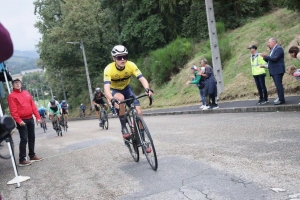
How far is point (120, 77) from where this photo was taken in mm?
6746

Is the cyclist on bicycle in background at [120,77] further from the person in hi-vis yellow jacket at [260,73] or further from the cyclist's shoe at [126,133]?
the person in hi-vis yellow jacket at [260,73]

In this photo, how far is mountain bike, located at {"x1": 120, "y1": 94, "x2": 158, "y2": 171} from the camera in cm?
575

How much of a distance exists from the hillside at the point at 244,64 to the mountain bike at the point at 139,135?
8652 millimetres

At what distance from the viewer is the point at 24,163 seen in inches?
334

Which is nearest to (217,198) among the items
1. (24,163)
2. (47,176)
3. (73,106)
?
(47,176)

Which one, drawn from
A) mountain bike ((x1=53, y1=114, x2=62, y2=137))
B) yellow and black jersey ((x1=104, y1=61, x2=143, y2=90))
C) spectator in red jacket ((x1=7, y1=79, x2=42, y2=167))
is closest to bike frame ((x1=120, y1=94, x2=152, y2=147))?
yellow and black jersey ((x1=104, y1=61, x2=143, y2=90))

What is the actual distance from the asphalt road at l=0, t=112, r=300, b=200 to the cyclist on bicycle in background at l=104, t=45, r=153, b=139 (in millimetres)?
1058

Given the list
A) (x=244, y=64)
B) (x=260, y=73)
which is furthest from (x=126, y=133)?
(x=244, y=64)

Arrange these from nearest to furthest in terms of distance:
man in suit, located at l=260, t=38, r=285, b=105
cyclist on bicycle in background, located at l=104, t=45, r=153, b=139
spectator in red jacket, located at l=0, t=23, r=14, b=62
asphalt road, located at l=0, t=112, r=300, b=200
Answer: spectator in red jacket, located at l=0, t=23, r=14, b=62 → asphalt road, located at l=0, t=112, r=300, b=200 → cyclist on bicycle in background, located at l=104, t=45, r=153, b=139 → man in suit, located at l=260, t=38, r=285, b=105

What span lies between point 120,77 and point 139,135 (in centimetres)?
135

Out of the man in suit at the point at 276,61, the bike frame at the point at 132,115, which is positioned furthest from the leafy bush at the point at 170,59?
the bike frame at the point at 132,115

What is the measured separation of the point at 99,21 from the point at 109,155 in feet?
118

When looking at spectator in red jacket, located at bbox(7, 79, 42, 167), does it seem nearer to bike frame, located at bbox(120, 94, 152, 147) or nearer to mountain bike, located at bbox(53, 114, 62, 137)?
bike frame, located at bbox(120, 94, 152, 147)

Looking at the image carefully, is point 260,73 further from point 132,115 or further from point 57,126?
point 57,126
